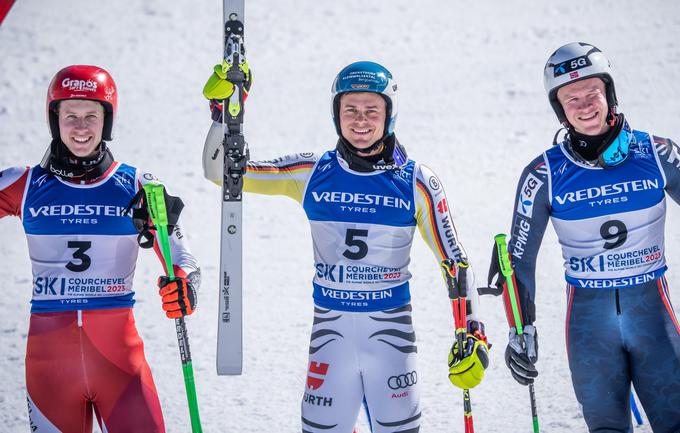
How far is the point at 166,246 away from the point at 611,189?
262 centimetres

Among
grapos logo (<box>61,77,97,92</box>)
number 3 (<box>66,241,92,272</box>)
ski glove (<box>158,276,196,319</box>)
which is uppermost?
grapos logo (<box>61,77,97,92</box>)

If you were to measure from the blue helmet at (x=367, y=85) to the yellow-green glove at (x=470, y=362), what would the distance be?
1.34 m

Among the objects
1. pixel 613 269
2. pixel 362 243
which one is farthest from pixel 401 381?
pixel 613 269

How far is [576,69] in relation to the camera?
5129mm

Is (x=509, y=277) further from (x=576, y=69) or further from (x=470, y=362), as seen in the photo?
(x=576, y=69)

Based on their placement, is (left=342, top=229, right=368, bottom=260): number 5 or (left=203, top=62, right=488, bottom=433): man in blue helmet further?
(left=342, top=229, right=368, bottom=260): number 5

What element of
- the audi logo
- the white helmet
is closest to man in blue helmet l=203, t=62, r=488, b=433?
the audi logo

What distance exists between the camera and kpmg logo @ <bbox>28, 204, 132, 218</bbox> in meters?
5.09

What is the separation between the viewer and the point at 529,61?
1956 centimetres

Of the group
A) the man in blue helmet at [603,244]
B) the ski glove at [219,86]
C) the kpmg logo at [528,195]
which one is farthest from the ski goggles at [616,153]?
the ski glove at [219,86]

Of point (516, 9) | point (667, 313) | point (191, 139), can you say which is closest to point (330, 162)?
point (667, 313)

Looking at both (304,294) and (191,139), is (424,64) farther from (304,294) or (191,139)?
(304,294)

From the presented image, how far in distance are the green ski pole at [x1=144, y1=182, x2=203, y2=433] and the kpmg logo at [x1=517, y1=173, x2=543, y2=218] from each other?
2097 mm

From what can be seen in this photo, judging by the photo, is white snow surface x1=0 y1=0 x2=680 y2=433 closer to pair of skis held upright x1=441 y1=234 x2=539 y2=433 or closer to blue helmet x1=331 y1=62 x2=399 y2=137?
pair of skis held upright x1=441 y1=234 x2=539 y2=433
